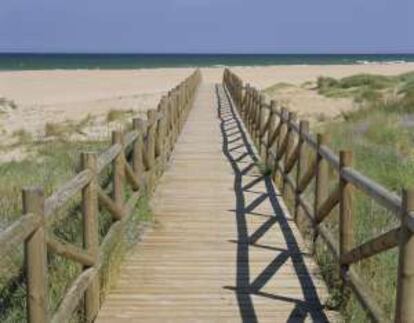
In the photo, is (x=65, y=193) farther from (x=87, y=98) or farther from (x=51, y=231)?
(x=87, y=98)

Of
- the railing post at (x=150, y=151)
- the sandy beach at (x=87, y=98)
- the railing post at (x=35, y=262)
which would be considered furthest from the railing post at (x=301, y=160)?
the sandy beach at (x=87, y=98)

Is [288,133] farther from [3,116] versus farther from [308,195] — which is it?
[3,116]

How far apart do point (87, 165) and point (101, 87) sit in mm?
53321

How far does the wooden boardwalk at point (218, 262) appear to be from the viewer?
5762 mm

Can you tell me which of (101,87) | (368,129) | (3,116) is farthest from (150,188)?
(101,87)

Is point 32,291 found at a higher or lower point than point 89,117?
higher

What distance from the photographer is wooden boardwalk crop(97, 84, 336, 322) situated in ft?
18.9

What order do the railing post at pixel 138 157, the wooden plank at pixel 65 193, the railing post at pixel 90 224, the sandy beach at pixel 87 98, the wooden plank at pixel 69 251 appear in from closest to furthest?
1. the wooden plank at pixel 65 193
2. the wooden plank at pixel 69 251
3. the railing post at pixel 90 224
4. the railing post at pixel 138 157
5. the sandy beach at pixel 87 98

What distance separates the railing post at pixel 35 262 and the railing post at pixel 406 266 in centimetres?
191

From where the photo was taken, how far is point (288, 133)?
33.9 feet

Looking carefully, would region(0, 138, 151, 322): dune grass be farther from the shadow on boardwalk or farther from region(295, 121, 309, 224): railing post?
region(295, 121, 309, 224): railing post

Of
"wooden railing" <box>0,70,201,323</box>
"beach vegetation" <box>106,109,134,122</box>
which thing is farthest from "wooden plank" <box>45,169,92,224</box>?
"beach vegetation" <box>106,109,134,122</box>

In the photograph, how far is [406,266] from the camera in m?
4.14

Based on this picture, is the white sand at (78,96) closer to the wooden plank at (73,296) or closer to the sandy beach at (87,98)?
the sandy beach at (87,98)
